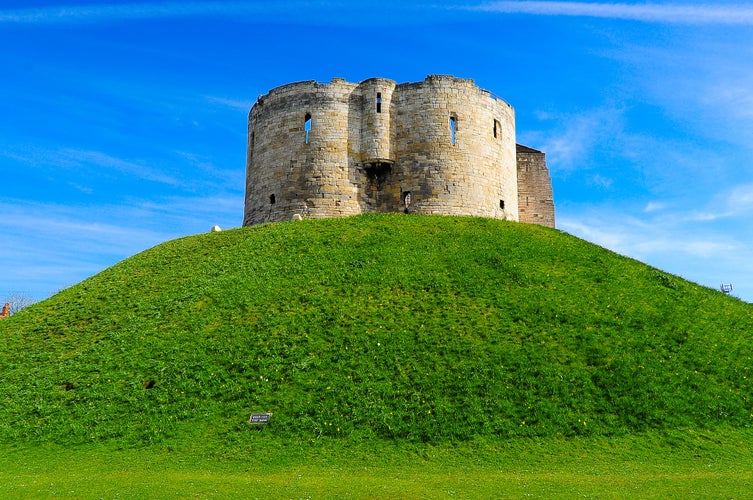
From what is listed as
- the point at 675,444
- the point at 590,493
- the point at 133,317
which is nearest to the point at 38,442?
the point at 133,317

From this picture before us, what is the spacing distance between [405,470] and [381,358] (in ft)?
17.2

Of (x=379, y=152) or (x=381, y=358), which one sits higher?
(x=379, y=152)

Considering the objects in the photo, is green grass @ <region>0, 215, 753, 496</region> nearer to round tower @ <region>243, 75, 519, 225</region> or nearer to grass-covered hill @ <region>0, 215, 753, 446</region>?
grass-covered hill @ <region>0, 215, 753, 446</region>

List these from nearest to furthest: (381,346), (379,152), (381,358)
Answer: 1. (381,358)
2. (381,346)
3. (379,152)

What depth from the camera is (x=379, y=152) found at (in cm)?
3431

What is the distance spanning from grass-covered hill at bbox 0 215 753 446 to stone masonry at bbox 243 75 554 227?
600 centimetres

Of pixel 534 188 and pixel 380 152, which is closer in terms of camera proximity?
pixel 380 152

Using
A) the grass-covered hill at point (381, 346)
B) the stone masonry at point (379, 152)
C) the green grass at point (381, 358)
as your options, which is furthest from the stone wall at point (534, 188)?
the green grass at point (381, 358)

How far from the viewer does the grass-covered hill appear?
54.9 ft

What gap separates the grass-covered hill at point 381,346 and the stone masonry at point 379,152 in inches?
236

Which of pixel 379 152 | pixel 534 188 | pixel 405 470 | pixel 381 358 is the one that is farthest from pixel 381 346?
pixel 534 188

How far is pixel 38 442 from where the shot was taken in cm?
1681

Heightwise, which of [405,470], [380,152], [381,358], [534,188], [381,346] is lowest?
[405,470]

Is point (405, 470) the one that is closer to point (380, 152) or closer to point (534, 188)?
point (380, 152)
